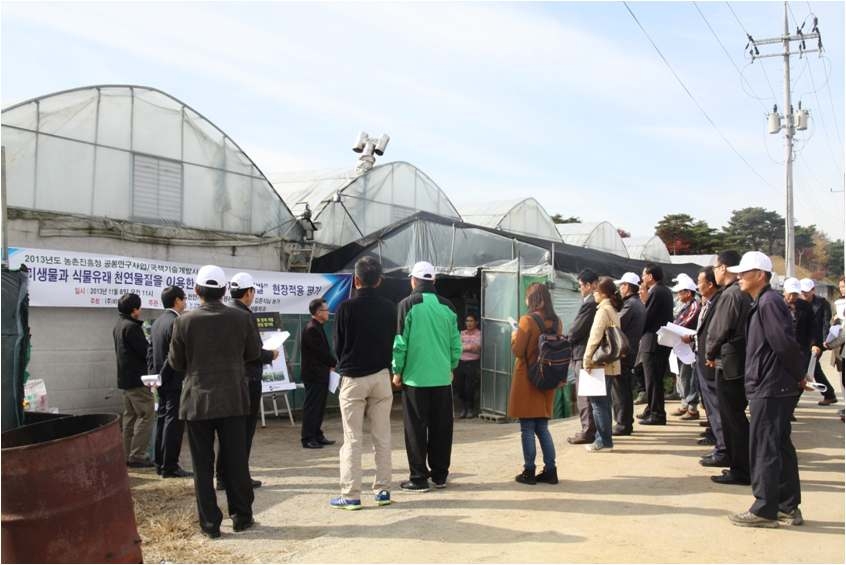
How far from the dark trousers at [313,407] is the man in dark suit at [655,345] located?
4.08 metres

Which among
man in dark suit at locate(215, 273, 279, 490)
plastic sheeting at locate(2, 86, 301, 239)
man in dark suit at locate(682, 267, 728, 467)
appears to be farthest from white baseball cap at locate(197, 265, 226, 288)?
plastic sheeting at locate(2, 86, 301, 239)

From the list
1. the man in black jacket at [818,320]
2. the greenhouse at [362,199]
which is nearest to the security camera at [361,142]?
the greenhouse at [362,199]

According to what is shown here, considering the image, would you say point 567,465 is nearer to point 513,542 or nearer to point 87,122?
point 513,542

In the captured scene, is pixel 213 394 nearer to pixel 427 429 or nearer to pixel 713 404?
pixel 427 429

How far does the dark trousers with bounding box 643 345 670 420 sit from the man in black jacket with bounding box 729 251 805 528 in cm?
451

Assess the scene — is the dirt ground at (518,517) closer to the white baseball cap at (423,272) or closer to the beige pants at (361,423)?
the beige pants at (361,423)

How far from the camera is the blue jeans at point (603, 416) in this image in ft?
24.8

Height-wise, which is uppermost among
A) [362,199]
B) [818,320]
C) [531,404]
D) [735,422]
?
[362,199]

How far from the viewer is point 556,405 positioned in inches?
481

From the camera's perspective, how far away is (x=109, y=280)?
369 inches

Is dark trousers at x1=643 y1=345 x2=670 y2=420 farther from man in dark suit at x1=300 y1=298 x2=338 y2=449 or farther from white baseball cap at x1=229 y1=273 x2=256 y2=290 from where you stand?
white baseball cap at x1=229 y1=273 x2=256 y2=290

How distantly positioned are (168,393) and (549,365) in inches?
144

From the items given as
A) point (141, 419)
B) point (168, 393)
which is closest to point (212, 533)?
point (168, 393)

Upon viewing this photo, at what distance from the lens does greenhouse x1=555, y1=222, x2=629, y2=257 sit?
2262 centimetres
